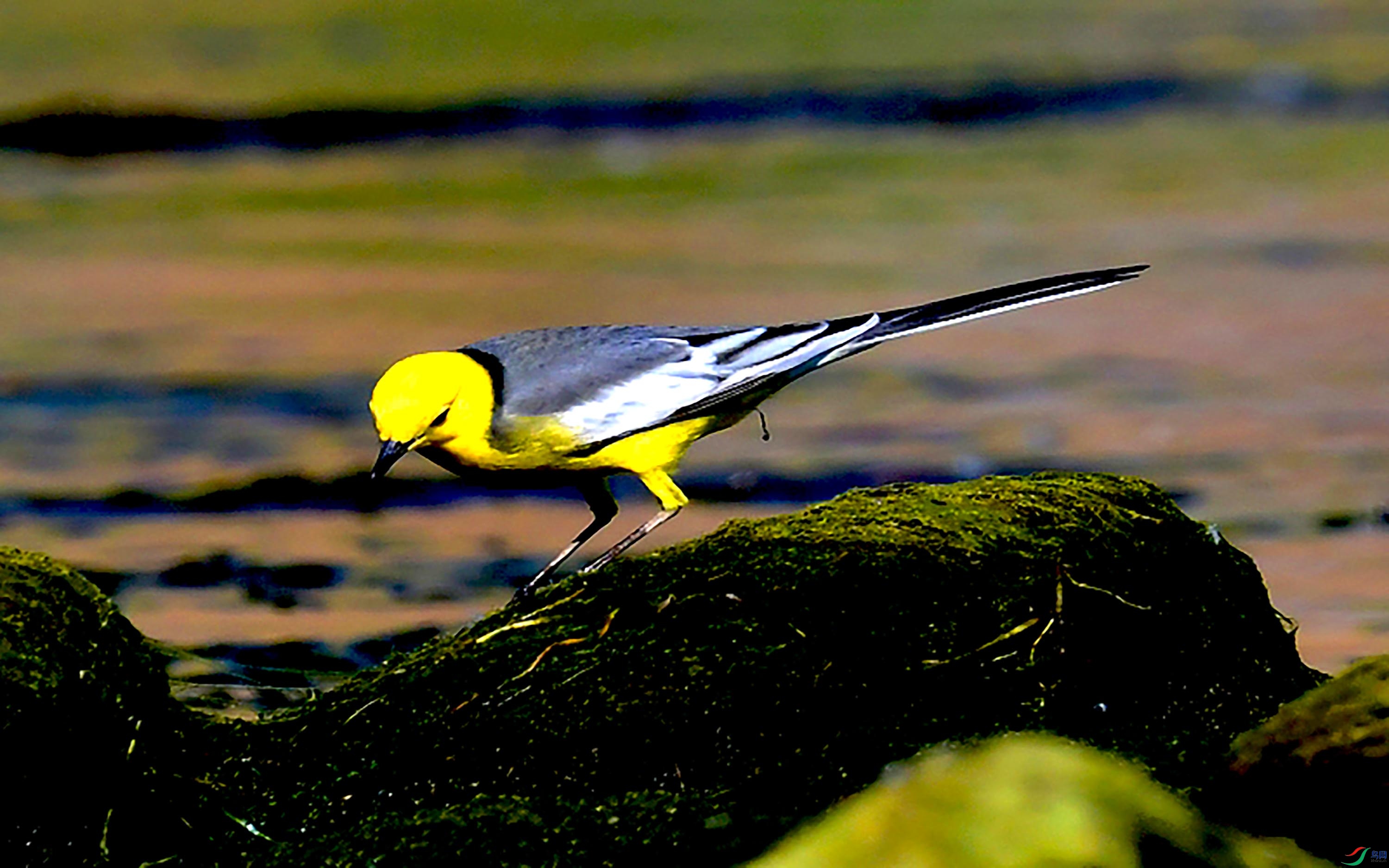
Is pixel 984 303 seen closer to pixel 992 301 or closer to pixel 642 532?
pixel 992 301

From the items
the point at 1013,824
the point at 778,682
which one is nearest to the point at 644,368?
the point at 778,682

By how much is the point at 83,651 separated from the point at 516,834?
107cm

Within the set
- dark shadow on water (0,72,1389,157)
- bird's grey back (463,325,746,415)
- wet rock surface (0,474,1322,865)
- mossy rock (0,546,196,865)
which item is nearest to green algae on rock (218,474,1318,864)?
wet rock surface (0,474,1322,865)

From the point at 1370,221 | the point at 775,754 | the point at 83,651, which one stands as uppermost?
the point at 83,651

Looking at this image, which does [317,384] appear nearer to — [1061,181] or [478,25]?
[1061,181]

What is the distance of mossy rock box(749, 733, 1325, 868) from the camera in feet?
9.39

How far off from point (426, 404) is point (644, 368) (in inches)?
29.1

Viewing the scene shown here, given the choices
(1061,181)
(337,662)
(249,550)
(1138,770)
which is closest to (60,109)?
(1061,181)

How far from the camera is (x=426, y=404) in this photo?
18.4 ft

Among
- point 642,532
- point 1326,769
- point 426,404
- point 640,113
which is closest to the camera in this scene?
point 1326,769

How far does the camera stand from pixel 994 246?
43.1ft

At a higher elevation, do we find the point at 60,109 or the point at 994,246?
the point at 60,109

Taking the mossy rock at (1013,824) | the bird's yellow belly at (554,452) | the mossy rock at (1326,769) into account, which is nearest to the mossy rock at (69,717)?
the bird's yellow belly at (554,452)

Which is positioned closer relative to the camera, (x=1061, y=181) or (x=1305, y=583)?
(x=1305, y=583)
